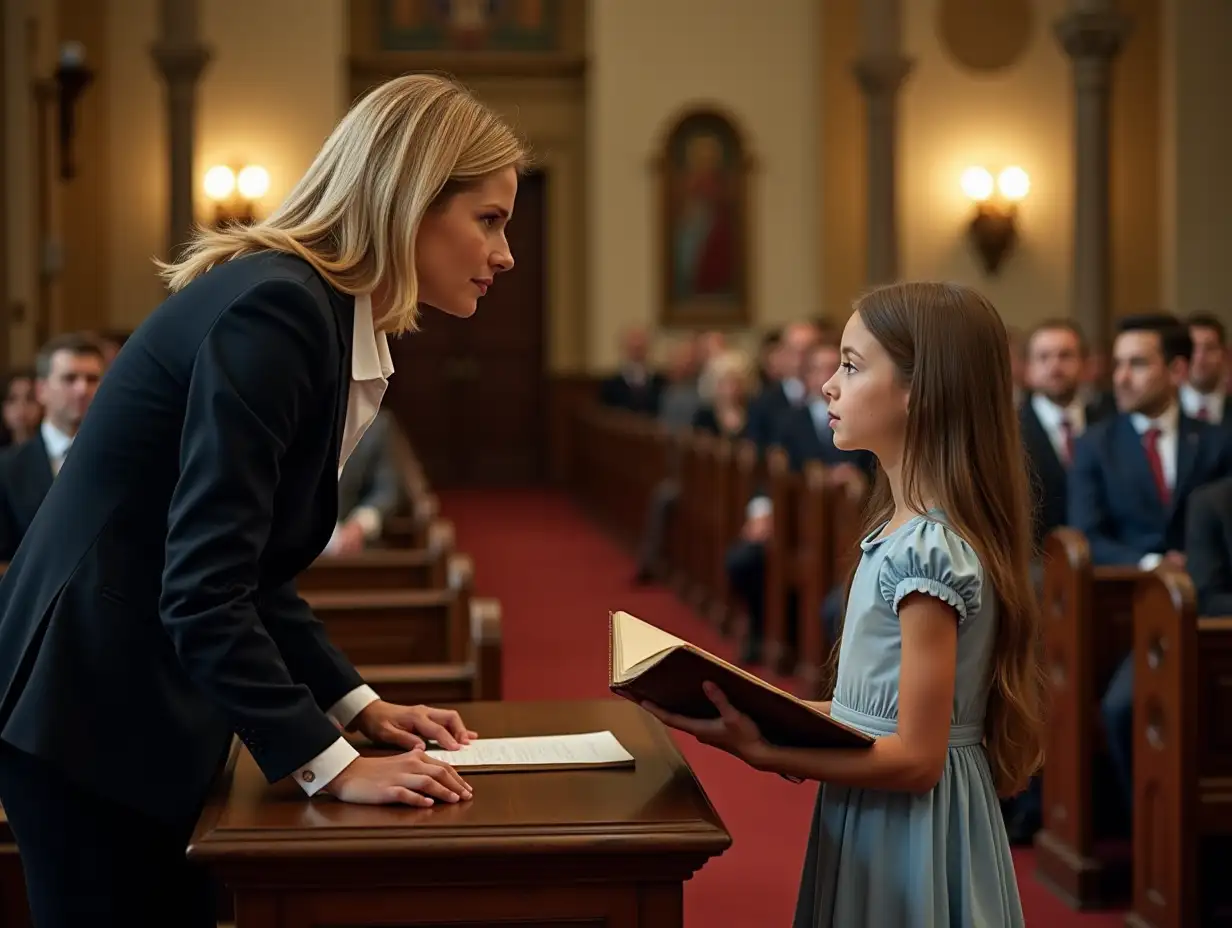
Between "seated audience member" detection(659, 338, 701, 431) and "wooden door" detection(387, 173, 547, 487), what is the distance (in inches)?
115

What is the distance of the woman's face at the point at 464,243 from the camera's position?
1957 mm

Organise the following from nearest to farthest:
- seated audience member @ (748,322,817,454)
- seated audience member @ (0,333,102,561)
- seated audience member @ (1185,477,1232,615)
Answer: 1. seated audience member @ (1185,477,1232,615)
2. seated audience member @ (0,333,102,561)
3. seated audience member @ (748,322,817,454)

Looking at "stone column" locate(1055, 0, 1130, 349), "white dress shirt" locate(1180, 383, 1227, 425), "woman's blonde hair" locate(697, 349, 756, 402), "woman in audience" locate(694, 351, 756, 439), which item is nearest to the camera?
"white dress shirt" locate(1180, 383, 1227, 425)

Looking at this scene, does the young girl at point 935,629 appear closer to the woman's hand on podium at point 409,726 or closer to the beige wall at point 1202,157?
the woman's hand on podium at point 409,726

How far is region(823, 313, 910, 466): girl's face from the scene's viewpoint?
2047 mm

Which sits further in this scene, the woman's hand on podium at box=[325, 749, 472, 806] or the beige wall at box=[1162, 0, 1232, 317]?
the beige wall at box=[1162, 0, 1232, 317]

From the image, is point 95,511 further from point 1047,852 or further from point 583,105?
point 583,105

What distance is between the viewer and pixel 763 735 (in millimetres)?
1954

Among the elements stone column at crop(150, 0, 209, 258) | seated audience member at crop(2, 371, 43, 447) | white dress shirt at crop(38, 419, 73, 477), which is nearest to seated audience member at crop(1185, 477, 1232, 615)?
white dress shirt at crop(38, 419, 73, 477)

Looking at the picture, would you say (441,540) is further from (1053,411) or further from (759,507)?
(759,507)

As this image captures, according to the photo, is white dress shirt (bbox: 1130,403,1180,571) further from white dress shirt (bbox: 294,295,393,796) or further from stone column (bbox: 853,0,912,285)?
stone column (bbox: 853,0,912,285)

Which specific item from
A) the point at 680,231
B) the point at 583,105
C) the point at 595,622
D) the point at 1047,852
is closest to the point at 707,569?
the point at 595,622

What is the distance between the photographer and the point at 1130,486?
216 inches

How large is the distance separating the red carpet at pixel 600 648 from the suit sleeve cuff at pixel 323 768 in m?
2.45
